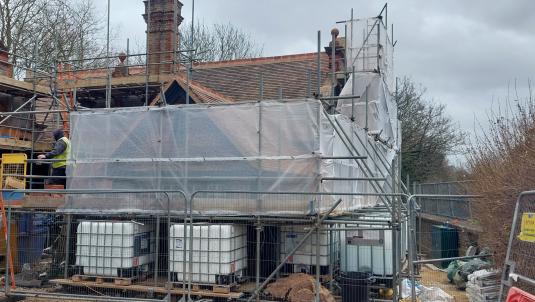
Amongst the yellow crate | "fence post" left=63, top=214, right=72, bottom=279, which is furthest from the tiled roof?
"fence post" left=63, top=214, right=72, bottom=279

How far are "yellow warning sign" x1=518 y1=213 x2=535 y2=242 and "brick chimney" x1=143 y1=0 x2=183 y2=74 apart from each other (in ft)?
43.5

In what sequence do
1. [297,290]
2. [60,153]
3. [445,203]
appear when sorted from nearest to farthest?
[297,290], [60,153], [445,203]

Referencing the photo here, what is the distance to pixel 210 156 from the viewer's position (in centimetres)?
950

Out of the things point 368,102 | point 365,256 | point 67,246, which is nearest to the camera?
point 365,256

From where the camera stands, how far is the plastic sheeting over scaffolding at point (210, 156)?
8.95 metres

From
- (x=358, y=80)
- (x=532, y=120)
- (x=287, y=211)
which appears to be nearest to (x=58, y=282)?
(x=287, y=211)

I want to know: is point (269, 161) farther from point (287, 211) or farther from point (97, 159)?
point (97, 159)

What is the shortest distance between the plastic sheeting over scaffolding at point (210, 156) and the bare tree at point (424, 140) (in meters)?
23.8

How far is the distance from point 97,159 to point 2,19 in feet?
59.4

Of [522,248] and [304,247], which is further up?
[522,248]

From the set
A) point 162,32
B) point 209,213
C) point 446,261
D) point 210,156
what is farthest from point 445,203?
point 162,32

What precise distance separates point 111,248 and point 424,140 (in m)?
27.8

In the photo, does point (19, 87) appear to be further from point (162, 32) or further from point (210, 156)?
point (210, 156)

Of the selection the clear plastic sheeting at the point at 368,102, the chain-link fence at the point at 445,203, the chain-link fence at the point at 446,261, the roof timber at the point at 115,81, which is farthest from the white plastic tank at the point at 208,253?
the roof timber at the point at 115,81
